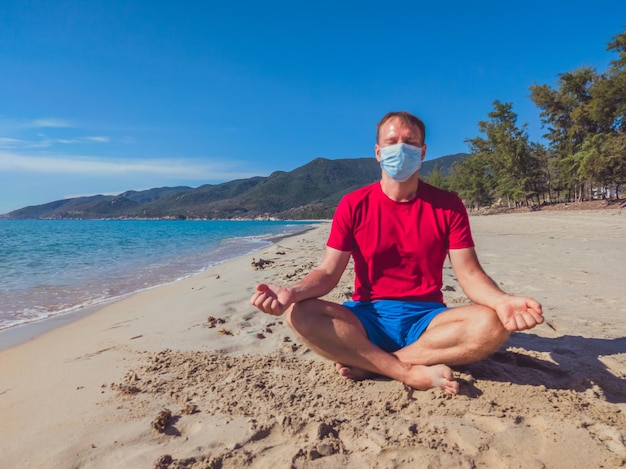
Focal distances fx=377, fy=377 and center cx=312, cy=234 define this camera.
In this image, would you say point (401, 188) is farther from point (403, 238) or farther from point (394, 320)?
point (394, 320)

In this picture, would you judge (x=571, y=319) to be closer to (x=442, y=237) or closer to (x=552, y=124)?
(x=442, y=237)

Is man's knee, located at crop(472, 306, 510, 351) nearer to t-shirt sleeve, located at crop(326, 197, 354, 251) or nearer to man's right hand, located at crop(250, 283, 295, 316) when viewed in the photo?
t-shirt sleeve, located at crop(326, 197, 354, 251)

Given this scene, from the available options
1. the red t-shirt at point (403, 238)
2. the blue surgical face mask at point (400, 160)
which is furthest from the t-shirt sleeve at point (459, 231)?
the blue surgical face mask at point (400, 160)

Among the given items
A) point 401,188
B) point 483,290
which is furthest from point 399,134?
point 483,290

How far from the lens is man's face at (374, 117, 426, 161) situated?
8.13 feet

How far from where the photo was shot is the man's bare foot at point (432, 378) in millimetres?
2154

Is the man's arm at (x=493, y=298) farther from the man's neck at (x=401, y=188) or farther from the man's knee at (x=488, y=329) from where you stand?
the man's neck at (x=401, y=188)

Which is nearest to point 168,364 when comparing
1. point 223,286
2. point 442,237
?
point 442,237

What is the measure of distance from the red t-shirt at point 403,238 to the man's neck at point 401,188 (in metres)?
0.04

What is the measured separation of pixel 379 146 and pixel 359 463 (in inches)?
73.9

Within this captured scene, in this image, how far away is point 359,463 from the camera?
1658 mm

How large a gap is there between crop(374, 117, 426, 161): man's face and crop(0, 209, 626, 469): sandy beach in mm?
1519

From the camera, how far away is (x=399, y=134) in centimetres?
248

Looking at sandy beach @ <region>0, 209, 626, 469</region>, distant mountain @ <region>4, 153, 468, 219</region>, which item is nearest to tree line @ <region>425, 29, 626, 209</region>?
sandy beach @ <region>0, 209, 626, 469</region>
